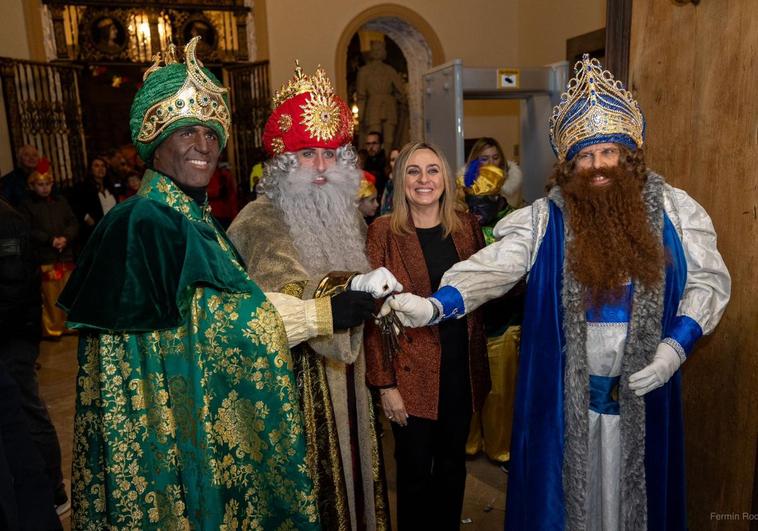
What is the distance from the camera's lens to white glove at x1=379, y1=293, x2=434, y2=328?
Result: 201 centimetres

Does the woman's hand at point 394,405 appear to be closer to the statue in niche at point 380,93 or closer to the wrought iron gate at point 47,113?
the wrought iron gate at point 47,113

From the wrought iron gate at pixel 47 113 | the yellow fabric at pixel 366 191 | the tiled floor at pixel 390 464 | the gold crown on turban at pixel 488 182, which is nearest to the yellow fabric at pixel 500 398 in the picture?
the tiled floor at pixel 390 464

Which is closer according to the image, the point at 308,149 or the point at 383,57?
the point at 308,149

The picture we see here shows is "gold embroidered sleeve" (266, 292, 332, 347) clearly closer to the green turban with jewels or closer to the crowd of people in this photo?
the crowd of people

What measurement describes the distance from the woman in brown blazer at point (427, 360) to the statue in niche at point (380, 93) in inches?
355

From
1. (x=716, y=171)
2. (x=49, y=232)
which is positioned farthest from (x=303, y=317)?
(x=49, y=232)

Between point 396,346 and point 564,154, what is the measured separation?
0.94 meters

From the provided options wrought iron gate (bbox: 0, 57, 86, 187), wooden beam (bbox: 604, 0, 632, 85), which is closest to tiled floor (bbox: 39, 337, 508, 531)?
wooden beam (bbox: 604, 0, 632, 85)

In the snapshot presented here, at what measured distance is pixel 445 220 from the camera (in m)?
2.54

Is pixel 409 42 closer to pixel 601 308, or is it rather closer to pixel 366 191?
pixel 366 191

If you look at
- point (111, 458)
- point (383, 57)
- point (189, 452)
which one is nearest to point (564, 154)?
point (189, 452)

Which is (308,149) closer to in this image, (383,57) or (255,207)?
(255,207)

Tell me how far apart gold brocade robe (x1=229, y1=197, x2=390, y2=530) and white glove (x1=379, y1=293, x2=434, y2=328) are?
0.50ft

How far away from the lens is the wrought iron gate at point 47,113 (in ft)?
25.6
